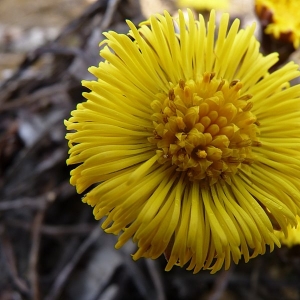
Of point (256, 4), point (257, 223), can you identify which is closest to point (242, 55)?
point (257, 223)

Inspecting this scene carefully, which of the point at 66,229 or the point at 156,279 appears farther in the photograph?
the point at 66,229

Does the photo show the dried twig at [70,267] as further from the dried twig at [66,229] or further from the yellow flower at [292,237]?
the yellow flower at [292,237]

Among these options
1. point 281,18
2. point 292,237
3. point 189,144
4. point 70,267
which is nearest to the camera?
point 189,144

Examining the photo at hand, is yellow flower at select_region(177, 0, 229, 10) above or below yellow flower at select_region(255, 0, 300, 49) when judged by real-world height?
above

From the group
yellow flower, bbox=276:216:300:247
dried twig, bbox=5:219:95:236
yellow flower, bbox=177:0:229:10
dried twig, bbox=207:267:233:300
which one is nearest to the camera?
yellow flower, bbox=276:216:300:247

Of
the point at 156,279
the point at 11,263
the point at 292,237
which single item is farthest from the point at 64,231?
the point at 292,237

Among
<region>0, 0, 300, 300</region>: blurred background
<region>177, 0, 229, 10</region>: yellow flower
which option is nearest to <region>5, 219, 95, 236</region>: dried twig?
<region>0, 0, 300, 300</region>: blurred background

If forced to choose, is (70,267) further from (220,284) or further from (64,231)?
(220,284)

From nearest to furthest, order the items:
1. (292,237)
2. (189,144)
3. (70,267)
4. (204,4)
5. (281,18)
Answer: (189,144), (292,237), (281,18), (70,267), (204,4)

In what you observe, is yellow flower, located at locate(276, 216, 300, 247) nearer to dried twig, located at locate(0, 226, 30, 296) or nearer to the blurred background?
the blurred background
